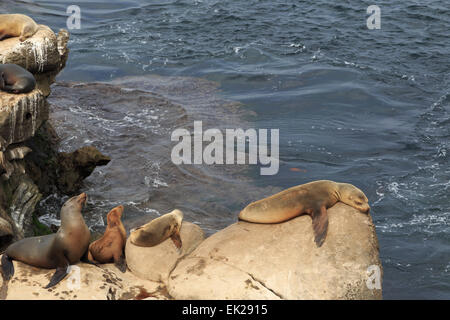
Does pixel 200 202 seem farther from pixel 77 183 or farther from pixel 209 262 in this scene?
pixel 209 262

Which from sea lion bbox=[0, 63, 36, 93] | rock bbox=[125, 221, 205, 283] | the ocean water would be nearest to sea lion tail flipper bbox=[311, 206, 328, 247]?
rock bbox=[125, 221, 205, 283]

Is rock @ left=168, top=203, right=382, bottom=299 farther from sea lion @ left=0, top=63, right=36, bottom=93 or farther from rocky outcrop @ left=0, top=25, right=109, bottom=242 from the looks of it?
sea lion @ left=0, top=63, right=36, bottom=93

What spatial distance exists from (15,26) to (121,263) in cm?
526

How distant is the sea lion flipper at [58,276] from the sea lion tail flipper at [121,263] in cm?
63

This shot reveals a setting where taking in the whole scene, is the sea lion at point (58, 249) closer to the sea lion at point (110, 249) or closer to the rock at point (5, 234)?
the sea lion at point (110, 249)

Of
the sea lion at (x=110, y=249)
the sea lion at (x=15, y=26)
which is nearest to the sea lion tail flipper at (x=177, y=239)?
the sea lion at (x=110, y=249)

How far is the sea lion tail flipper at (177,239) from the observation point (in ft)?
23.1

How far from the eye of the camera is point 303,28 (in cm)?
2019

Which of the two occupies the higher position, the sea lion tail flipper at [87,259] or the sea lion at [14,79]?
the sea lion at [14,79]

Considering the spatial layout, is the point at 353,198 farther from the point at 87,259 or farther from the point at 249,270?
the point at 87,259

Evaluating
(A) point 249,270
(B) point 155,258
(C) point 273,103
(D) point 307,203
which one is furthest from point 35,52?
(C) point 273,103

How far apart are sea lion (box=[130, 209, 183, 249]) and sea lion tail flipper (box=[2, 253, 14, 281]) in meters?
1.34

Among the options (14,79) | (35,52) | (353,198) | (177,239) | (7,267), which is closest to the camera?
(7,267)

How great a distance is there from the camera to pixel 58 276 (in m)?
6.30
